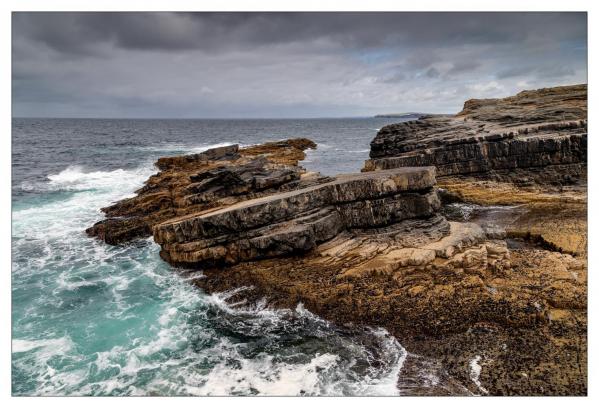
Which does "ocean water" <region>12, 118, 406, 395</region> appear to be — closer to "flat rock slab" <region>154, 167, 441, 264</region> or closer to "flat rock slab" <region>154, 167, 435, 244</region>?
"flat rock slab" <region>154, 167, 441, 264</region>

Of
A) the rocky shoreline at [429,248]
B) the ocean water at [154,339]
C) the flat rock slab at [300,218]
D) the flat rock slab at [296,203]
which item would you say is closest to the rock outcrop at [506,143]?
the rocky shoreline at [429,248]

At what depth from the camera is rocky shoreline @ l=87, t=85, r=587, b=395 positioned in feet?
31.7

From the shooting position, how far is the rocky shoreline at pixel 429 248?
380 inches

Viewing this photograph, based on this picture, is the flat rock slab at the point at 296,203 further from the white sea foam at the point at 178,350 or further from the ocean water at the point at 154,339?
the white sea foam at the point at 178,350

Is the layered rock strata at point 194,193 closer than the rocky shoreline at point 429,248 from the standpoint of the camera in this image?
No

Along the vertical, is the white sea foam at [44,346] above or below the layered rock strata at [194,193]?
below

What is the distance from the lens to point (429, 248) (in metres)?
13.6

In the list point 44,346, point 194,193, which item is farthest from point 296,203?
point 44,346

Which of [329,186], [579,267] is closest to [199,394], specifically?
[329,186]

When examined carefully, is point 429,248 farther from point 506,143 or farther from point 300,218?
point 506,143

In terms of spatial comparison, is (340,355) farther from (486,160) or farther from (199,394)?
(486,160)

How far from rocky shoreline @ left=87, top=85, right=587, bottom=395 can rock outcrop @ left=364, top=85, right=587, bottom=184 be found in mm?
114

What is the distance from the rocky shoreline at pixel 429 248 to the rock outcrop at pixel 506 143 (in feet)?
0.37
